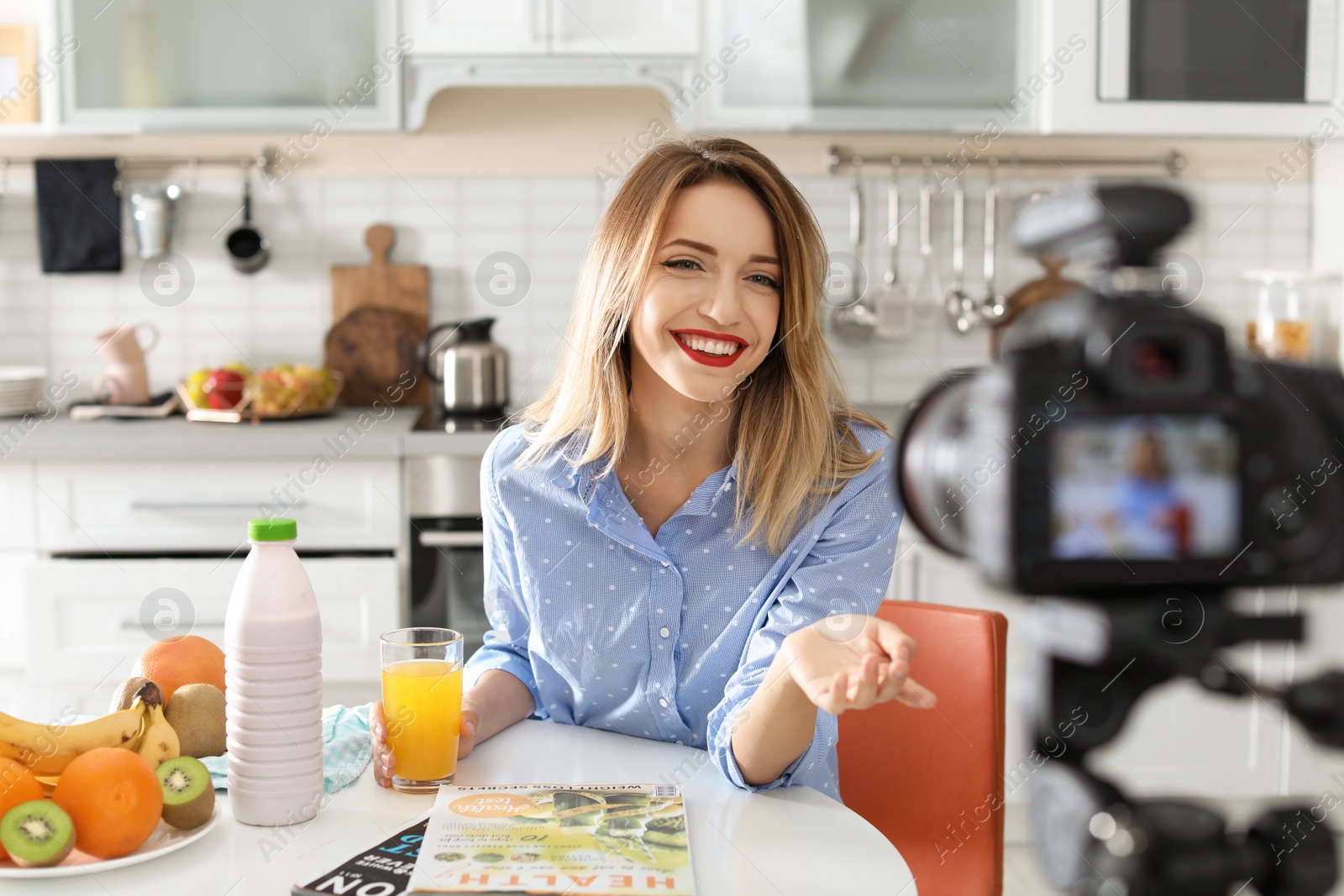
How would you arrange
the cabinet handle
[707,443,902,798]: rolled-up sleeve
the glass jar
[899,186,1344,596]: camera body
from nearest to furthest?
[899,186,1344,596]: camera body
[707,443,902,798]: rolled-up sleeve
the cabinet handle
the glass jar

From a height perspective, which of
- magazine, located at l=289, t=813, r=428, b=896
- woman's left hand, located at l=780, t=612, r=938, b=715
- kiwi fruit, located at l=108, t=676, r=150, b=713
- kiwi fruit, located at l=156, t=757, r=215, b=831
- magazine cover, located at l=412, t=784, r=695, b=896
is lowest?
magazine, located at l=289, t=813, r=428, b=896

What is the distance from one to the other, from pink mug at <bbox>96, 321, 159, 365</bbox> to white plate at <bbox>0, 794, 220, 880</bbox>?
6.68 feet

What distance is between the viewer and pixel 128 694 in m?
0.90

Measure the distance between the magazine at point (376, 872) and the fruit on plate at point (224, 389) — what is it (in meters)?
1.82

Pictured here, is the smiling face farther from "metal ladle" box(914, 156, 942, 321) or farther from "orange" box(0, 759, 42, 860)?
"metal ladle" box(914, 156, 942, 321)

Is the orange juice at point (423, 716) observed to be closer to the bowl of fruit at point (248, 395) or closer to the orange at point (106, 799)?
the orange at point (106, 799)

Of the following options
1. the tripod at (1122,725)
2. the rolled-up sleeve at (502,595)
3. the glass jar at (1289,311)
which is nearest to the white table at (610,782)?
the rolled-up sleeve at (502,595)

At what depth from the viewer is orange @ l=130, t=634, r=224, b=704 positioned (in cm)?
95

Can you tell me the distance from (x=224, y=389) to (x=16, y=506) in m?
0.46

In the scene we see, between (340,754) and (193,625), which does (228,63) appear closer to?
(193,625)

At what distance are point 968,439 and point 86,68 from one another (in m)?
2.56

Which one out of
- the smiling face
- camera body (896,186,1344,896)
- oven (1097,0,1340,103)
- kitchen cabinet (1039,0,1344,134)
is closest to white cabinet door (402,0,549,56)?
kitchen cabinet (1039,0,1344,134)

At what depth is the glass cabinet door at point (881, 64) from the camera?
2484 millimetres

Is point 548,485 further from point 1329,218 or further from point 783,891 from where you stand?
point 1329,218
